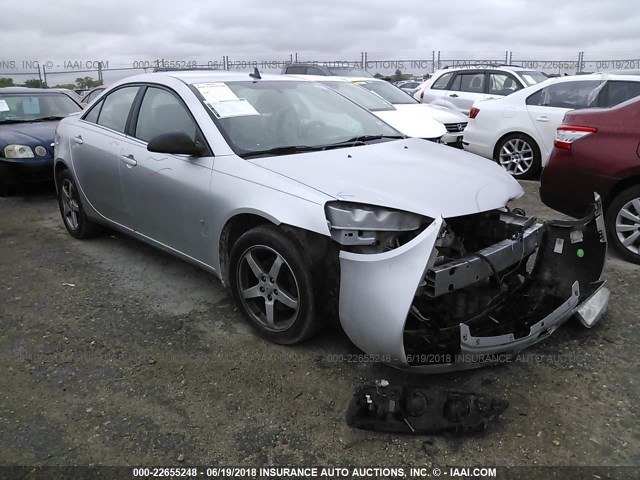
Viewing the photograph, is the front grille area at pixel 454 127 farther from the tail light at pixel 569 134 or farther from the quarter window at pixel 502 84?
the tail light at pixel 569 134

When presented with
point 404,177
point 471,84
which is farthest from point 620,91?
point 404,177

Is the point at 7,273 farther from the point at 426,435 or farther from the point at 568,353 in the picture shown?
the point at 568,353

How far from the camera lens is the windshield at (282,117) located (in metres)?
3.59

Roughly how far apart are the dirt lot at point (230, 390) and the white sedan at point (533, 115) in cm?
383

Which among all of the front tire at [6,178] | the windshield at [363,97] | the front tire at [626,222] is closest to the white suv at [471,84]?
the windshield at [363,97]

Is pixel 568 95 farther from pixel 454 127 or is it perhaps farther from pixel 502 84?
pixel 502 84

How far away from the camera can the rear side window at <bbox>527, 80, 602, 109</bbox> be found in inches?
287

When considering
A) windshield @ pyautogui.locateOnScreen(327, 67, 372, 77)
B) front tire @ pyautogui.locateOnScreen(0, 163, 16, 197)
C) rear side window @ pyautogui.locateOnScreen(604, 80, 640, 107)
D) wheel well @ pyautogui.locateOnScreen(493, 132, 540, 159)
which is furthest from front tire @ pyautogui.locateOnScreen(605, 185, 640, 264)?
windshield @ pyautogui.locateOnScreen(327, 67, 372, 77)

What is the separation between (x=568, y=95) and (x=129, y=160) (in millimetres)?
6143

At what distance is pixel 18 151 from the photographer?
7.10 meters

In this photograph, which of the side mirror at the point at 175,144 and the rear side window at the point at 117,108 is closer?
the side mirror at the point at 175,144

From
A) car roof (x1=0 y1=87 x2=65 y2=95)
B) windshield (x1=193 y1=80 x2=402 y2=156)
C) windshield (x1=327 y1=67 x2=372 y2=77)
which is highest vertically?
windshield (x1=327 y1=67 x2=372 y2=77)

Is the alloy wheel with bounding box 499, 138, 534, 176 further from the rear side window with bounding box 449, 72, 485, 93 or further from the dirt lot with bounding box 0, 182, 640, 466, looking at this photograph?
the dirt lot with bounding box 0, 182, 640, 466

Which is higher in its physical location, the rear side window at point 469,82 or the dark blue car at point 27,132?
the rear side window at point 469,82
